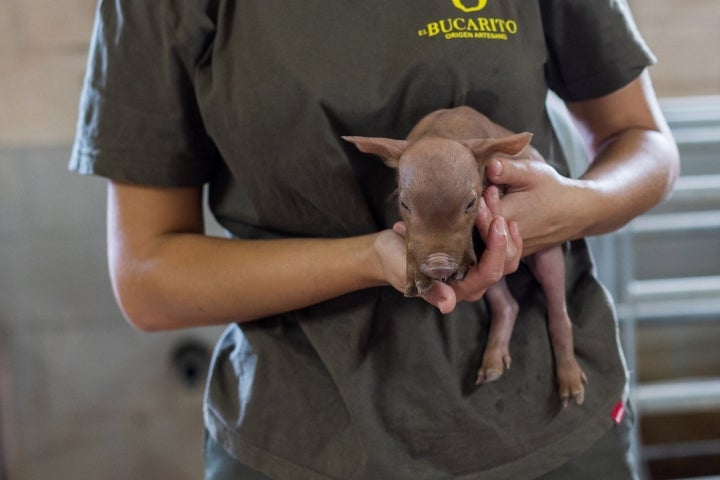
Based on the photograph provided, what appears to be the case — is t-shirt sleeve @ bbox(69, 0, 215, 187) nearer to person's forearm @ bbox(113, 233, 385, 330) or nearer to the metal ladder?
person's forearm @ bbox(113, 233, 385, 330)

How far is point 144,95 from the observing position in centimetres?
95

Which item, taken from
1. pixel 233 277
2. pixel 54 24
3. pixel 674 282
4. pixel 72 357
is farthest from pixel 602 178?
pixel 72 357

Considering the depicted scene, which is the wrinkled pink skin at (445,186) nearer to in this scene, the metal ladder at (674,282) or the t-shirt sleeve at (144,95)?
the t-shirt sleeve at (144,95)

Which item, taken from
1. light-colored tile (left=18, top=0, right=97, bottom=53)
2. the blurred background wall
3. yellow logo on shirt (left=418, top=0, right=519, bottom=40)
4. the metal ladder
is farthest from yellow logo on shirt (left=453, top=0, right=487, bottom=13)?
light-colored tile (left=18, top=0, right=97, bottom=53)

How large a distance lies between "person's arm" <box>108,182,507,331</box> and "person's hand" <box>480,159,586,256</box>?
4.5 inches

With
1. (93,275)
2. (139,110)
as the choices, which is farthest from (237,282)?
(93,275)

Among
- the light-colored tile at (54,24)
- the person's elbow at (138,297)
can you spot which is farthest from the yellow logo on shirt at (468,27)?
the light-colored tile at (54,24)

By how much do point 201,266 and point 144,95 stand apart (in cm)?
19

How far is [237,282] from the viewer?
3.11 feet

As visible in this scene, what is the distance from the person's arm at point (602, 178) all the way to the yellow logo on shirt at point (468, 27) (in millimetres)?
139

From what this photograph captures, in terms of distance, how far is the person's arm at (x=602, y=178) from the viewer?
86 cm

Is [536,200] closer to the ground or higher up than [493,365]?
higher up

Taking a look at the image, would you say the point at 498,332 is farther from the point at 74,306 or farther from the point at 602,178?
the point at 74,306

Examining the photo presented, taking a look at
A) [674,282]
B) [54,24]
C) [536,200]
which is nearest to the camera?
[536,200]
